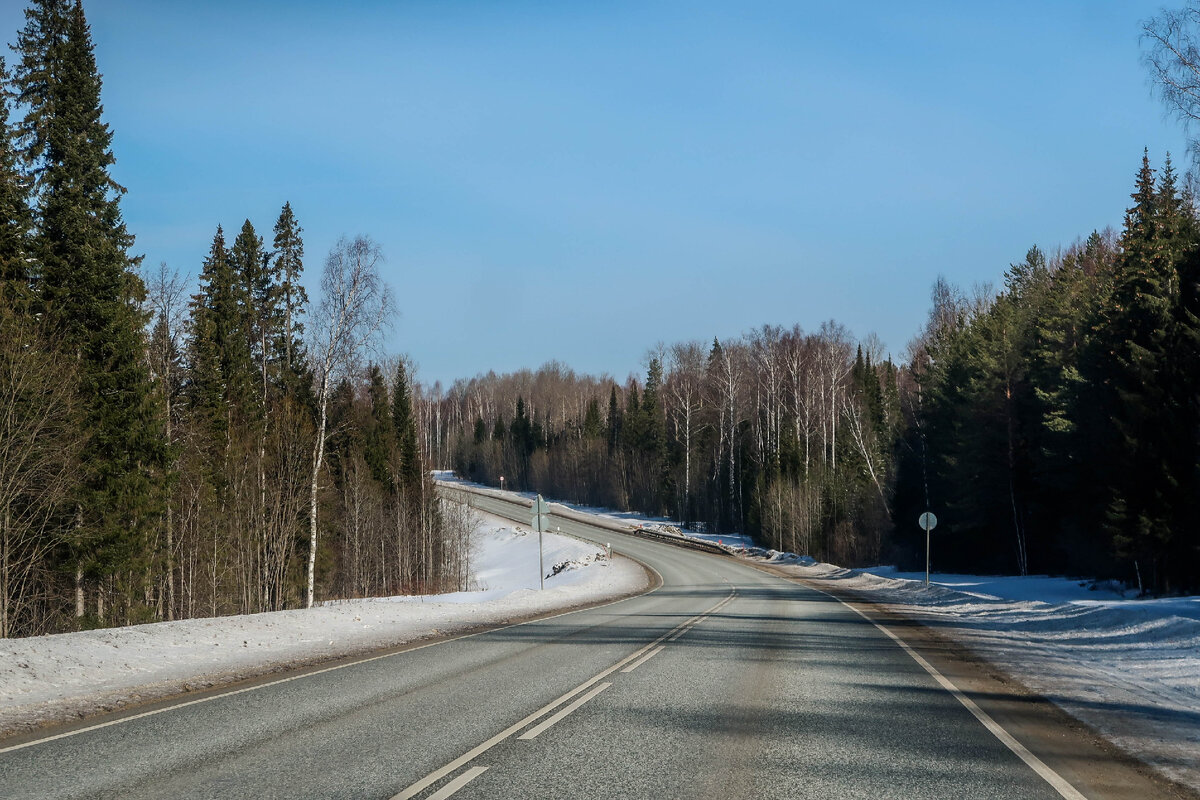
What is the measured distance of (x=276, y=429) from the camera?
131ft

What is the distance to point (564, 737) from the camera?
7.39m

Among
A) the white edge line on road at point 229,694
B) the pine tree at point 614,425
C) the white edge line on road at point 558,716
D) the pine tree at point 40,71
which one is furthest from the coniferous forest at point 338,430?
the pine tree at point 614,425

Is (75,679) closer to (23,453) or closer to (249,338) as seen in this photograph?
(23,453)

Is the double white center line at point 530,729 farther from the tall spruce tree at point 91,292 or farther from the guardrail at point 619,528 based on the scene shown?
the guardrail at point 619,528

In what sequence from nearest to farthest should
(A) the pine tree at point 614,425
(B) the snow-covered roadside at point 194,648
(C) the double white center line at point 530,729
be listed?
(C) the double white center line at point 530,729 < (B) the snow-covered roadside at point 194,648 < (A) the pine tree at point 614,425

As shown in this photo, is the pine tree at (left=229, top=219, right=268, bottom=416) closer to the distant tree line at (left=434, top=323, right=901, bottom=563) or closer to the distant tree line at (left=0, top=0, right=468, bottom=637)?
the distant tree line at (left=0, top=0, right=468, bottom=637)

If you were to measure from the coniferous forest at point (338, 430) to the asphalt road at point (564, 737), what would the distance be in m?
16.1

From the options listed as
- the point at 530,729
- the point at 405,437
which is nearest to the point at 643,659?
the point at 530,729

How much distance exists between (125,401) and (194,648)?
51.8ft

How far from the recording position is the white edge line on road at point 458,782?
558cm

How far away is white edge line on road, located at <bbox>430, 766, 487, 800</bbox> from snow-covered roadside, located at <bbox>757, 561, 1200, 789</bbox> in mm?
5057

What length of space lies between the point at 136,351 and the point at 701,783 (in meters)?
26.4

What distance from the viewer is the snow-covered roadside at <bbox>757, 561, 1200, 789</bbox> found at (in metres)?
8.05

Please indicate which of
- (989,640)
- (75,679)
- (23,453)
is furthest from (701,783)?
(23,453)
